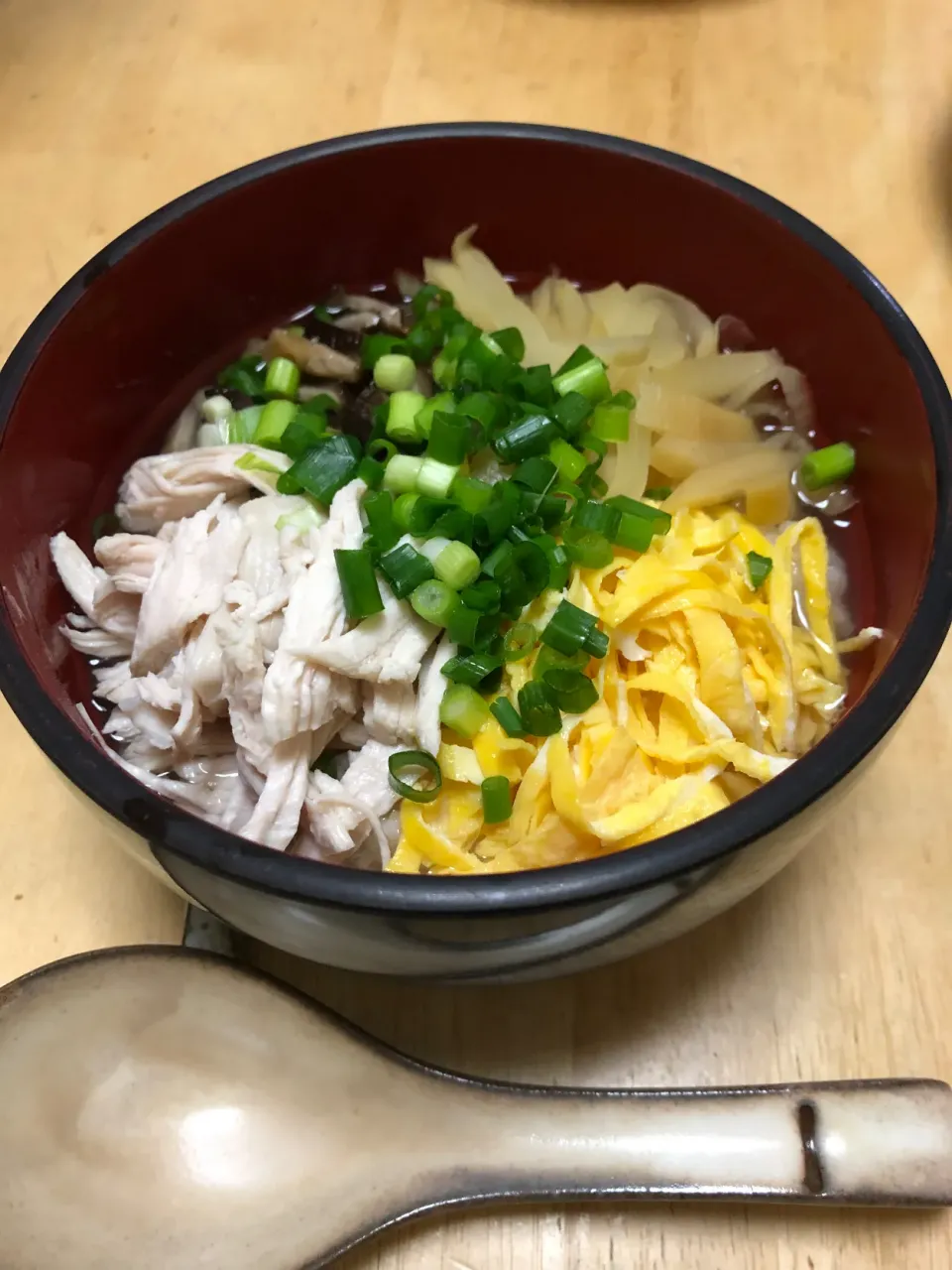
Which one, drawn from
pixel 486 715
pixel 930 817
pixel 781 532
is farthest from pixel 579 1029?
pixel 781 532

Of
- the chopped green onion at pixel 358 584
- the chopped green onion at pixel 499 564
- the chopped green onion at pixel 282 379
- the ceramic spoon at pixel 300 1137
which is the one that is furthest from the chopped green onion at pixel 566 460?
the ceramic spoon at pixel 300 1137

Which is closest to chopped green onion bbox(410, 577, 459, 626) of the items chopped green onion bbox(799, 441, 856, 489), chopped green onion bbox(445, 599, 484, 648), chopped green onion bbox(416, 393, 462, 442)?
chopped green onion bbox(445, 599, 484, 648)

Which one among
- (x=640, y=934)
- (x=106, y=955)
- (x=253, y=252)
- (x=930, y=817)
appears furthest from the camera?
(x=253, y=252)

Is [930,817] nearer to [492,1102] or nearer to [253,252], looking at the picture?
[492,1102]

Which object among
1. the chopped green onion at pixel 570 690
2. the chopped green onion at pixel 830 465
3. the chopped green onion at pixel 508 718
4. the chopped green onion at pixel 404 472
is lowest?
the chopped green onion at pixel 508 718

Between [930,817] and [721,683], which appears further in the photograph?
[930,817]

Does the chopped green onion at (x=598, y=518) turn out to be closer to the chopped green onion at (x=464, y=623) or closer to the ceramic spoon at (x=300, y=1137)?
the chopped green onion at (x=464, y=623)

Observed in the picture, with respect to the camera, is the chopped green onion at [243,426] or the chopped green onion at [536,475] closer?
the chopped green onion at [536,475]
